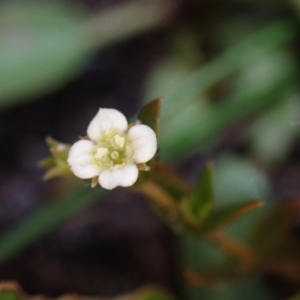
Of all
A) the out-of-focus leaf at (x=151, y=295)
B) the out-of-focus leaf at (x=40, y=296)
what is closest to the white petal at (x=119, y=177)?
the out-of-focus leaf at (x=40, y=296)

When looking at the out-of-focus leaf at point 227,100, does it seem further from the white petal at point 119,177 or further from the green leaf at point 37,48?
the white petal at point 119,177

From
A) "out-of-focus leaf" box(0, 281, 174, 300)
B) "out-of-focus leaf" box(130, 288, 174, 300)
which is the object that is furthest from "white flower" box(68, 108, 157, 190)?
"out-of-focus leaf" box(130, 288, 174, 300)

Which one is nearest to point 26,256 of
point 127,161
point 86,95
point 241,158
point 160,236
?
point 160,236

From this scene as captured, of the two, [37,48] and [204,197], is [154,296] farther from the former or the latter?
[37,48]

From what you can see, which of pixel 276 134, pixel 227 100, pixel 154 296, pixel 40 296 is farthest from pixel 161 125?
pixel 40 296

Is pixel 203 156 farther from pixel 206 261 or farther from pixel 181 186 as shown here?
pixel 181 186

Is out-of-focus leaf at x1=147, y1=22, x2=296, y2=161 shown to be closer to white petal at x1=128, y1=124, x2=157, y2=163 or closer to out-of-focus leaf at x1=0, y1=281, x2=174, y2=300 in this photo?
out-of-focus leaf at x1=0, y1=281, x2=174, y2=300
